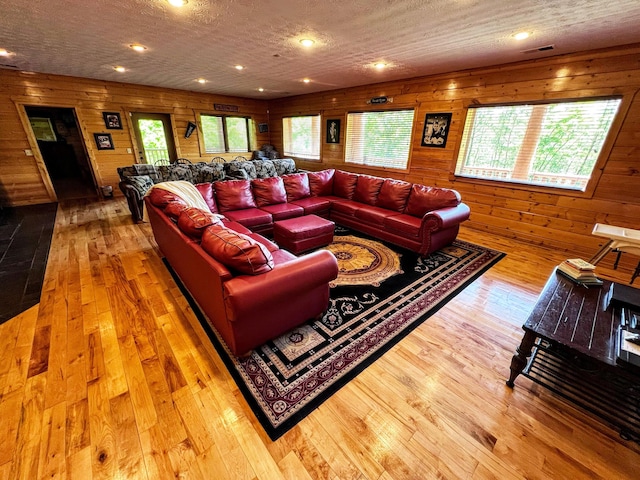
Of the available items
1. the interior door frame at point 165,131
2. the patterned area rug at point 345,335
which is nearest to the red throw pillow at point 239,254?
the patterned area rug at point 345,335

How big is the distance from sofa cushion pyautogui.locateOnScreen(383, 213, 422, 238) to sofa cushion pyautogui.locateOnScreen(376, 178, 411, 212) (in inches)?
8.1

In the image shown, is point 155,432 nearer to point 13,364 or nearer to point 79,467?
point 79,467

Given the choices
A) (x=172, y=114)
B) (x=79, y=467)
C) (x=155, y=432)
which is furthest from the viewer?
(x=172, y=114)

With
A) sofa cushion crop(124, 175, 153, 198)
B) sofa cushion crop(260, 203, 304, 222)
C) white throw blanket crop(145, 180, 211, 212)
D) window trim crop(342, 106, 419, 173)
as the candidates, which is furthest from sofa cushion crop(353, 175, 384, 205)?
sofa cushion crop(124, 175, 153, 198)

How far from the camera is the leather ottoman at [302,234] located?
124 inches

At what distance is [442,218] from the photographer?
302 cm

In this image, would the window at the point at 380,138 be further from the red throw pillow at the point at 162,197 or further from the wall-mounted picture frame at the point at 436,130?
the red throw pillow at the point at 162,197

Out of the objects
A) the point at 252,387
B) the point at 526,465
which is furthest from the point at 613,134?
the point at 252,387

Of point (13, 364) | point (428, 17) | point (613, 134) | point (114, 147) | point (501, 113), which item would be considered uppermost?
point (428, 17)

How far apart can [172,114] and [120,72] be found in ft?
6.27

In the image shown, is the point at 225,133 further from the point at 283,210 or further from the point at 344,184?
the point at 283,210

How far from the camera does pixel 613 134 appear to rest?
9.78ft

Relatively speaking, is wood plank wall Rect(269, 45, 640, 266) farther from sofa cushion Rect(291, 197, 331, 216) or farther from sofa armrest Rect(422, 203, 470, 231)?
sofa cushion Rect(291, 197, 331, 216)

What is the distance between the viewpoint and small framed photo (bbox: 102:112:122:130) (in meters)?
5.79
